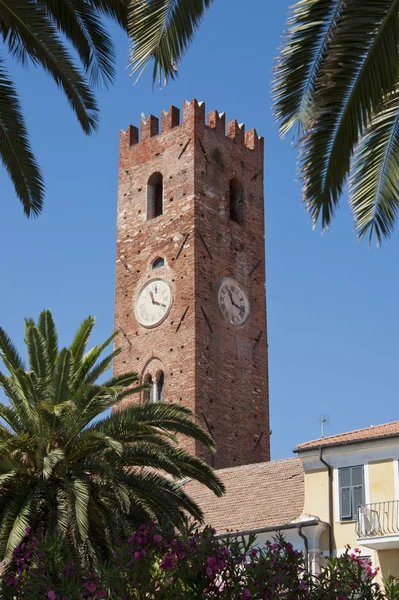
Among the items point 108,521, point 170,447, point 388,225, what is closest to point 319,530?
point 170,447

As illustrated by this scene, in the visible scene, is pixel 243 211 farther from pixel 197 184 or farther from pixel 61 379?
pixel 61 379

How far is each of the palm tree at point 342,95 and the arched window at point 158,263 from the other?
3004 cm

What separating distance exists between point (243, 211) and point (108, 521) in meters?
25.0

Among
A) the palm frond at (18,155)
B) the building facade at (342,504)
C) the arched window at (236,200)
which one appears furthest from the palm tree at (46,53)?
the arched window at (236,200)

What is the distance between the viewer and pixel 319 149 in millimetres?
10828

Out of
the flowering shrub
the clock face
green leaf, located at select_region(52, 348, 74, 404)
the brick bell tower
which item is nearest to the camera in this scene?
the flowering shrub

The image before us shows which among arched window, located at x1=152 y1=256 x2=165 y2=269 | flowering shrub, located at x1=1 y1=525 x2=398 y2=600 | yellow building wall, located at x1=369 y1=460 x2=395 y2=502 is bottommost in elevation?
flowering shrub, located at x1=1 y1=525 x2=398 y2=600

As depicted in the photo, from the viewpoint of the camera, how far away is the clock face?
134 ft

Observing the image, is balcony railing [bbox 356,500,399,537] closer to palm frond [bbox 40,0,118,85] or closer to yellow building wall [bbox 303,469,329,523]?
yellow building wall [bbox 303,469,329,523]

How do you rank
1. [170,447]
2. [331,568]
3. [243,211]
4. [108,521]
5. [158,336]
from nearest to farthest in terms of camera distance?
[331,568] → [108,521] → [170,447] → [158,336] → [243,211]

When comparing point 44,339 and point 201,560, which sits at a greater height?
point 44,339

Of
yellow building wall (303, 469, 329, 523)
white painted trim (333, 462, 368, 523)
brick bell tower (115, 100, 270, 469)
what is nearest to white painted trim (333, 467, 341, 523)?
white painted trim (333, 462, 368, 523)

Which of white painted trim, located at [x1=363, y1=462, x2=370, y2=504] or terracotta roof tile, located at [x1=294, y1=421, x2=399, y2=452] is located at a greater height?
terracotta roof tile, located at [x1=294, y1=421, x2=399, y2=452]

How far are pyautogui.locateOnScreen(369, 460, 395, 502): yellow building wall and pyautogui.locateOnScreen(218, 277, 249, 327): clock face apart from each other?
15511 millimetres
